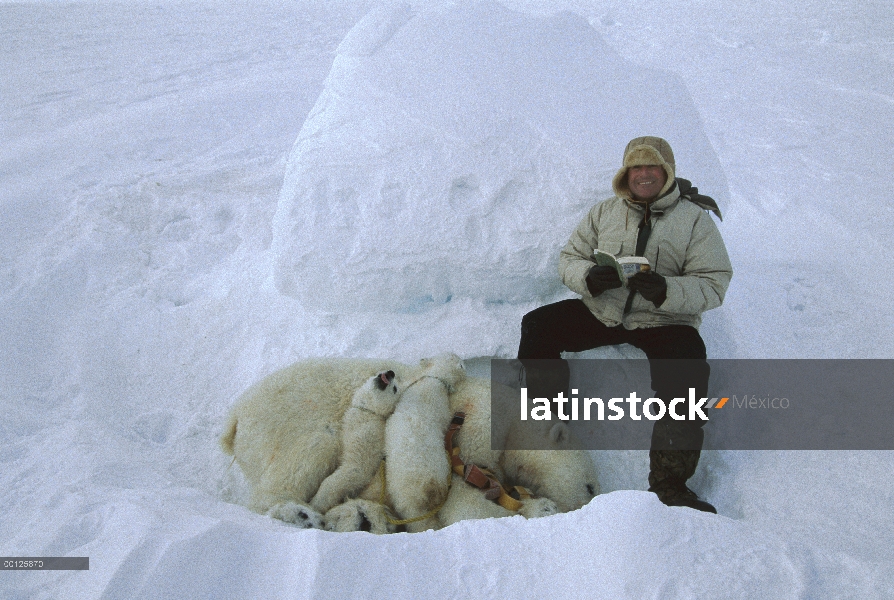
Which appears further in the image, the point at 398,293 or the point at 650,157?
the point at 398,293

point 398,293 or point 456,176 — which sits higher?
point 456,176

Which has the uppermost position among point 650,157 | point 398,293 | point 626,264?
point 650,157

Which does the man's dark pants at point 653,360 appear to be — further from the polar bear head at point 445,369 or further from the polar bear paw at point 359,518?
the polar bear paw at point 359,518

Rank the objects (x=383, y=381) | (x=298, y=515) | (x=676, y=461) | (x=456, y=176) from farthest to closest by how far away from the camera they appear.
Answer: (x=456, y=176)
(x=383, y=381)
(x=676, y=461)
(x=298, y=515)

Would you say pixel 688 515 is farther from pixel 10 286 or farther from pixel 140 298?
pixel 10 286

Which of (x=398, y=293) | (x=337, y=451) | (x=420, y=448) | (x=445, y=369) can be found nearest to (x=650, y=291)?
(x=445, y=369)

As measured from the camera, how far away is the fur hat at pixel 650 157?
316cm

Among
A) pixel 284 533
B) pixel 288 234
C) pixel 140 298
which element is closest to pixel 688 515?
pixel 284 533

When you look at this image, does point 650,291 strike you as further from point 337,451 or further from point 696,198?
point 337,451

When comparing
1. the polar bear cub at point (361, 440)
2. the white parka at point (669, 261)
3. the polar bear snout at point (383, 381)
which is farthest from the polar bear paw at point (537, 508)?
the white parka at point (669, 261)

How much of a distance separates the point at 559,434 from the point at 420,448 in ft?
2.62

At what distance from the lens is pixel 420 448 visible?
9.25 feet

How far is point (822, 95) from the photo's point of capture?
8492 millimetres

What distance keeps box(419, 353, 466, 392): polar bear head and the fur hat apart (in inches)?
54.9
